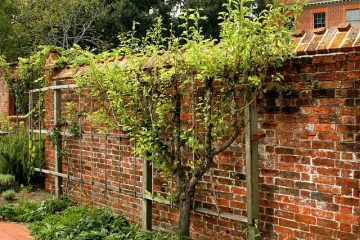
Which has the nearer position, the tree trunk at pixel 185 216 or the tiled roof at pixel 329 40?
the tiled roof at pixel 329 40

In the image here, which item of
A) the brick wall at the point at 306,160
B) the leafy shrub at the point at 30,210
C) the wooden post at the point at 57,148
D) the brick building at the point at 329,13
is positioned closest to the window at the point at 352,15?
the brick building at the point at 329,13

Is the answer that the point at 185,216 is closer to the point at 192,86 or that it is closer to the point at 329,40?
the point at 192,86

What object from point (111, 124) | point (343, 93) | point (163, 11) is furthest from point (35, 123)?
point (163, 11)

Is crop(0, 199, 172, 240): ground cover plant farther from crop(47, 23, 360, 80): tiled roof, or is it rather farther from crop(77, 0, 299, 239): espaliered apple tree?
A: crop(47, 23, 360, 80): tiled roof

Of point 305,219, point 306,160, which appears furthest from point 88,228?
point 306,160

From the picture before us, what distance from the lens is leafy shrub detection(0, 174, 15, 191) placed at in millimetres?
7416

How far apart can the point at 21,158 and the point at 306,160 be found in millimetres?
5688

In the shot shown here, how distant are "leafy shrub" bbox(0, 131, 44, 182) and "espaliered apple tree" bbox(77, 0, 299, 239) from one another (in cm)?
306

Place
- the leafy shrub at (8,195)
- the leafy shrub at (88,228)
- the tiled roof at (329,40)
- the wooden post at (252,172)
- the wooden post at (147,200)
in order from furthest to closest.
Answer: the leafy shrub at (8,195)
the wooden post at (147,200)
the leafy shrub at (88,228)
the wooden post at (252,172)
the tiled roof at (329,40)

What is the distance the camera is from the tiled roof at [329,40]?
3334 millimetres

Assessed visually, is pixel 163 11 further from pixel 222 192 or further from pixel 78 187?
pixel 222 192

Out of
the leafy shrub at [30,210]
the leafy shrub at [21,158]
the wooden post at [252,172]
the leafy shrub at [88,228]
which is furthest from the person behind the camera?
the leafy shrub at [21,158]

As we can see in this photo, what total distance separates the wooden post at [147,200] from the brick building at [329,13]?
31148 millimetres

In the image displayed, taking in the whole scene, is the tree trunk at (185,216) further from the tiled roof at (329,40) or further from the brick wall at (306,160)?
the tiled roof at (329,40)
